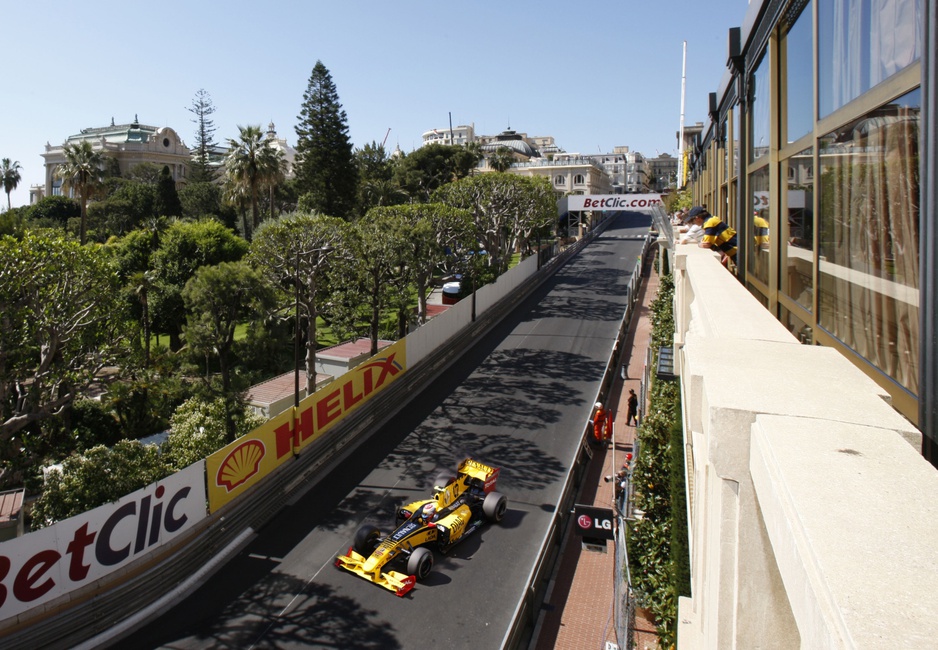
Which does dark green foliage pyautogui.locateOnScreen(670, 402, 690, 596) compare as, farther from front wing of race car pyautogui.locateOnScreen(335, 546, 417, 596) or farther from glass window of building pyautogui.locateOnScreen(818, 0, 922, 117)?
glass window of building pyautogui.locateOnScreen(818, 0, 922, 117)

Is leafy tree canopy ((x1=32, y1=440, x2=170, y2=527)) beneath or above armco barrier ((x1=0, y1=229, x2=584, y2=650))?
above

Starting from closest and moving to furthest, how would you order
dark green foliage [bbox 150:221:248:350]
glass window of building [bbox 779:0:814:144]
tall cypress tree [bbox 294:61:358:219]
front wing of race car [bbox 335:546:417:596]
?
glass window of building [bbox 779:0:814:144] → front wing of race car [bbox 335:546:417:596] → dark green foliage [bbox 150:221:248:350] → tall cypress tree [bbox 294:61:358:219]

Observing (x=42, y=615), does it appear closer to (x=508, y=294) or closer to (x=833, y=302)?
(x=833, y=302)

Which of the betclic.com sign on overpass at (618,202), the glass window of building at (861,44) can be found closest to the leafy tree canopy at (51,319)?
the glass window of building at (861,44)

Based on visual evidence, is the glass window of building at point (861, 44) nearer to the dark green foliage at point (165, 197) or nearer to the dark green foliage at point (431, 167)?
the dark green foliage at point (165, 197)

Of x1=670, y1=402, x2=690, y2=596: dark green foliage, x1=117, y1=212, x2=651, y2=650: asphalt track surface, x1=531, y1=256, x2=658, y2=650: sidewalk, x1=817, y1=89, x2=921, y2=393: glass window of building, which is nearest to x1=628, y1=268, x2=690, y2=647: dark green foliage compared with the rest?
x1=670, y1=402, x2=690, y2=596: dark green foliage

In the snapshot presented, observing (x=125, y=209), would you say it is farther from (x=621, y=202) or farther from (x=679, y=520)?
(x=679, y=520)

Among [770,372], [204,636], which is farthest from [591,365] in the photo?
[770,372]

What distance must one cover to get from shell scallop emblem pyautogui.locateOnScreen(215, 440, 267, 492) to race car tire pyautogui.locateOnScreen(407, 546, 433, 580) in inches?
217

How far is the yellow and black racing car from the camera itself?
14734 millimetres

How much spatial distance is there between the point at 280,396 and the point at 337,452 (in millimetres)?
4546

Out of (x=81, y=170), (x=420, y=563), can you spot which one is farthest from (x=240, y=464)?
(x=81, y=170)

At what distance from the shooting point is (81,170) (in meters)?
42.6

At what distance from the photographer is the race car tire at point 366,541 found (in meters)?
15.4
